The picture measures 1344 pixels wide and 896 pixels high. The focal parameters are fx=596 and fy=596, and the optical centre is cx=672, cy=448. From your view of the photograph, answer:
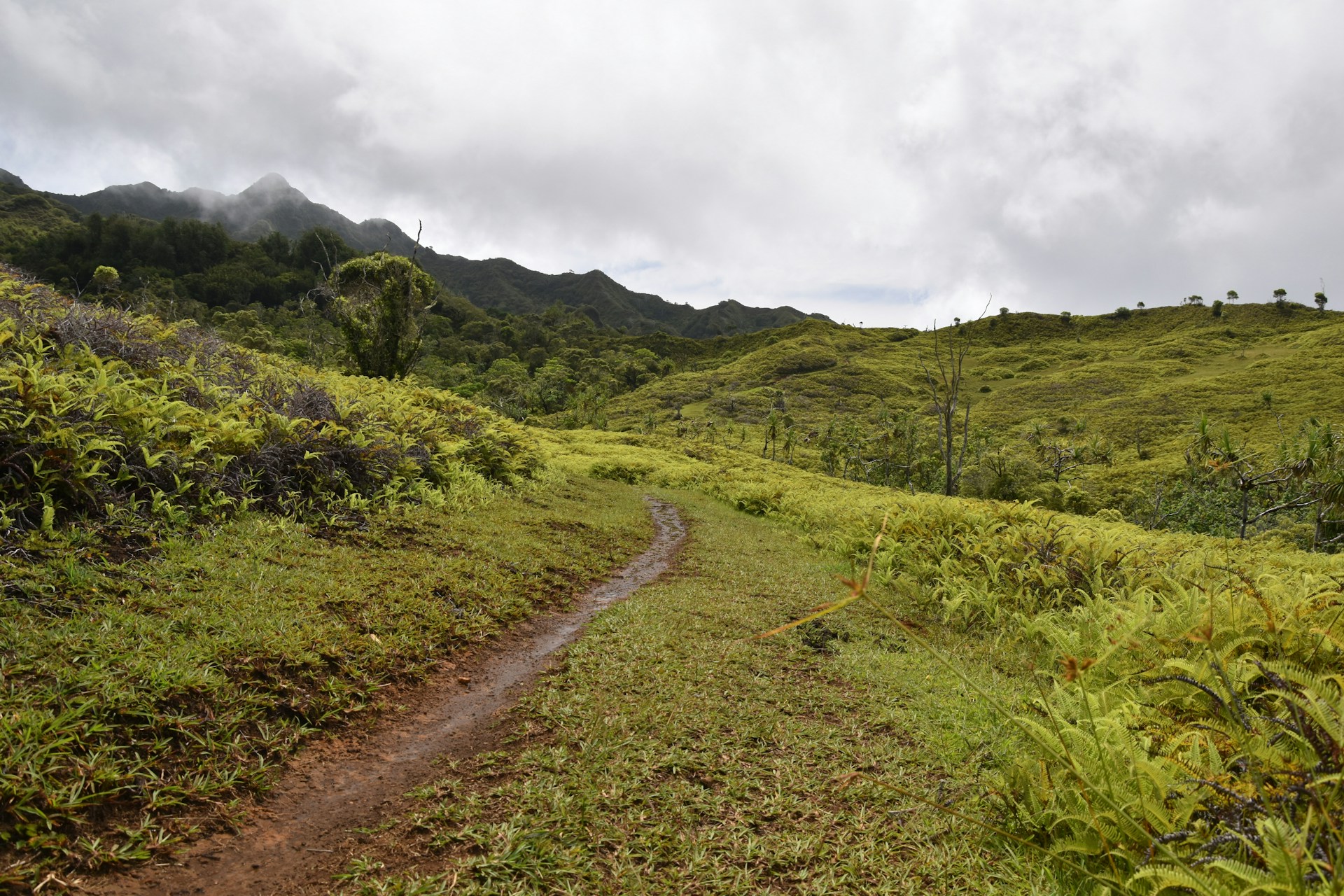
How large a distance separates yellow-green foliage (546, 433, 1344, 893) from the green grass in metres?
4.14

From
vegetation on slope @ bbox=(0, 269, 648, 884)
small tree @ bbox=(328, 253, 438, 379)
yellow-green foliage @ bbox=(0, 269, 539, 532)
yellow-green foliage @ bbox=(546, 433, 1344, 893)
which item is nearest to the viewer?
yellow-green foliage @ bbox=(546, 433, 1344, 893)

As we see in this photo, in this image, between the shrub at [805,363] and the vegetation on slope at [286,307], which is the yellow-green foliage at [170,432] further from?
the shrub at [805,363]

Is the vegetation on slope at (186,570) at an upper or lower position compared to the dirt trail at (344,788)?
upper

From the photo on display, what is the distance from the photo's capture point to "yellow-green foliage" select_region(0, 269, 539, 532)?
5641 mm

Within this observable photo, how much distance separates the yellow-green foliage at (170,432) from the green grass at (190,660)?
77cm

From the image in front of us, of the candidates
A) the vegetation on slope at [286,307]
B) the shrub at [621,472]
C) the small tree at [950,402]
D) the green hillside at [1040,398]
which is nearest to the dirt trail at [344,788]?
the small tree at [950,402]

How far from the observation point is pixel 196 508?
675 centimetres

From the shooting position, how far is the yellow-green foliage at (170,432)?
5.64 meters

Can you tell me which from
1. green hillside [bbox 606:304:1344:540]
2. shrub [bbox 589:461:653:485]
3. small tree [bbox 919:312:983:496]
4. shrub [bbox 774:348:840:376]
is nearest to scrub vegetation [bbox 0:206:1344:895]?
small tree [bbox 919:312:983:496]

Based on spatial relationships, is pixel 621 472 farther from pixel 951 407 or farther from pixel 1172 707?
pixel 1172 707

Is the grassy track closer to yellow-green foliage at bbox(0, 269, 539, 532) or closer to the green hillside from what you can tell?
yellow-green foliage at bbox(0, 269, 539, 532)

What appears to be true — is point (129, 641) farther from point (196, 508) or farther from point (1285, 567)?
point (1285, 567)

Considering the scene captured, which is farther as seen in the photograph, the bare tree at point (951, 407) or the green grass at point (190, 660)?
the bare tree at point (951, 407)

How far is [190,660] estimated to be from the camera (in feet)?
13.6
